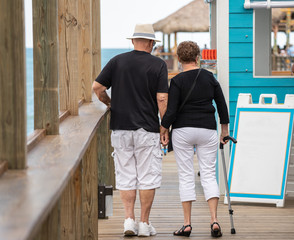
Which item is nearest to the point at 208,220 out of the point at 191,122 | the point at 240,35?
the point at 191,122

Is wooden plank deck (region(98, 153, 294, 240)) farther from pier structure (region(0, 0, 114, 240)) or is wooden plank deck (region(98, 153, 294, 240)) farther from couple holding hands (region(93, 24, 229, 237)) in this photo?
pier structure (region(0, 0, 114, 240))

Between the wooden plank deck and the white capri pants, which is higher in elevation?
the white capri pants

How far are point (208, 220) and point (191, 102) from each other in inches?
46.3

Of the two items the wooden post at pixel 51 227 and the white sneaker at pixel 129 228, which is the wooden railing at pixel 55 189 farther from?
the white sneaker at pixel 129 228

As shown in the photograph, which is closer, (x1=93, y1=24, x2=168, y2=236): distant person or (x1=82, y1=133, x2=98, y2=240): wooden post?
(x1=82, y1=133, x2=98, y2=240): wooden post

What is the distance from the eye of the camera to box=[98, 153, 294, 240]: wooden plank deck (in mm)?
4820

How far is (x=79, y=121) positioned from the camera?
382 cm

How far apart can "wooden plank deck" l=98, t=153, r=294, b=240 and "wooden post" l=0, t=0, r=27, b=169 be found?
2.69 m

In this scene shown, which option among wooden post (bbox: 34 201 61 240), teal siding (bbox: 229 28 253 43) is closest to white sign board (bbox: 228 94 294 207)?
teal siding (bbox: 229 28 253 43)

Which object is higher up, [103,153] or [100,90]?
[100,90]

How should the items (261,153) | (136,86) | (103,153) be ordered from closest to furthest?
1. (136,86)
2. (261,153)
3. (103,153)

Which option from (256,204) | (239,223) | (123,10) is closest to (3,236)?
(239,223)

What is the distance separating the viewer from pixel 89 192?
4.31m

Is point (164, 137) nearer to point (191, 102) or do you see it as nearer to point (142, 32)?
point (191, 102)
